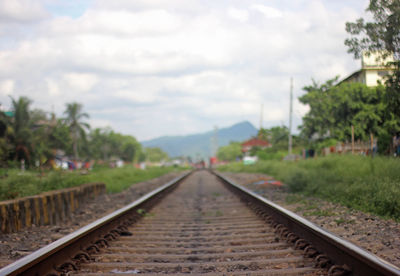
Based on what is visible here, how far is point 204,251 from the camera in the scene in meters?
4.61

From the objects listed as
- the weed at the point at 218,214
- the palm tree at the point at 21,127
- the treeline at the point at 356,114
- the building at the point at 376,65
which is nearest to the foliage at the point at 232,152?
the palm tree at the point at 21,127

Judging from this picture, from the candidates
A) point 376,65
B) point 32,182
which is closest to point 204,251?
point 32,182

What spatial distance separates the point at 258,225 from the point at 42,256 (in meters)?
3.59

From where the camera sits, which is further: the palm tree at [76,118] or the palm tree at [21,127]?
the palm tree at [76,118]

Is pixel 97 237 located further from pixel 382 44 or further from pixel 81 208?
pixel 382 44

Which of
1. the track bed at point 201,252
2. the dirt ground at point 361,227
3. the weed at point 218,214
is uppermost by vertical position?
the dirt ground at point 361,227

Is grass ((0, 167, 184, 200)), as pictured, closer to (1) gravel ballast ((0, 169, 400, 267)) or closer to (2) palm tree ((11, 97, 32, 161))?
(1) gravel ballast ((0, 169, 400, 267))

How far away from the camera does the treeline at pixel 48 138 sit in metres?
18.9

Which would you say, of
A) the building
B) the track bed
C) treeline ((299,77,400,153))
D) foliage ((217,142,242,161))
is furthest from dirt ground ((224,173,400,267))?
foliage ((217,142,242,161))

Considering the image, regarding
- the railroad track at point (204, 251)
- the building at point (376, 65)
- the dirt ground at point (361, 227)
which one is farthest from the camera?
the building at point (376, 65)

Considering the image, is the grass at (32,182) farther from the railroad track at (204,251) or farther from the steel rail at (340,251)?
the steel rail at (340,251)

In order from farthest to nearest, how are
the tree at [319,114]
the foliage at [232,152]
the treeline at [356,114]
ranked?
1. the foliage at [232,152]
2. the tree at [319,114]
3. the treeline at [356,114]

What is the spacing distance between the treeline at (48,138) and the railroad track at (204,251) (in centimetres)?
360

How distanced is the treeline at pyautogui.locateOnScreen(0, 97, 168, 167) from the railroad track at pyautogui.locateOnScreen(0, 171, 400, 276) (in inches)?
142
